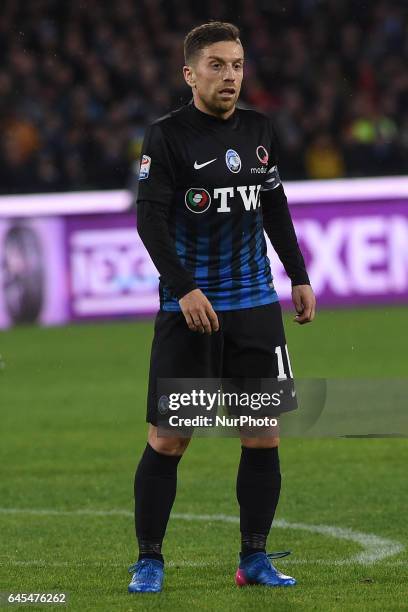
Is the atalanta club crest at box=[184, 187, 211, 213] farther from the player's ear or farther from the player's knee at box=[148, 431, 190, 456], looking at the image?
the player's knee at box=[148, 431, 190, 456]

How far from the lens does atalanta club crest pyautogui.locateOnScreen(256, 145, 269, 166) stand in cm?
498

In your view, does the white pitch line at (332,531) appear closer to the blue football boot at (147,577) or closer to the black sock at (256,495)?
the black sock at (256,495)

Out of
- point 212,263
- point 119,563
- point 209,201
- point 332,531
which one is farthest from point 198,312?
point 332,531

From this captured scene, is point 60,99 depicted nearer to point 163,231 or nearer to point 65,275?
point 65,275

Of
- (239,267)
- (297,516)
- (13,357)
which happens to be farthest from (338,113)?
(239,267)

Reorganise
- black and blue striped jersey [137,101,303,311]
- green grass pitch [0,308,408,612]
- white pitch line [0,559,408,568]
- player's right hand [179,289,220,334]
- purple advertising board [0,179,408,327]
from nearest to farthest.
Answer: player's right hand [179,289,220,334]
black and blue striped jersey [137,101,303,311]
green grass pitch [0,308,408,612]
white pitch line [0,559,408,568]
purple advertising board [0,179,408,327]

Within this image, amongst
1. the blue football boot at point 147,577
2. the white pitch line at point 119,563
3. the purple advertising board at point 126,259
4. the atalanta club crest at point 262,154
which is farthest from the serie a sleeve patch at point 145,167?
the purple advertising board at point 126,259

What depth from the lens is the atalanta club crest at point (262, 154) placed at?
16.3 feet

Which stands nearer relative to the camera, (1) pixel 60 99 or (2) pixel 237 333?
(2) pixel 237 333

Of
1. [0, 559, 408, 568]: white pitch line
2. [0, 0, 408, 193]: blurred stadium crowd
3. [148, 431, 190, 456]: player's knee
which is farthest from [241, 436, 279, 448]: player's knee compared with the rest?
[0, 0, 408, 193]: blurred stadium crowd

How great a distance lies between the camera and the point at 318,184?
15.2 metres

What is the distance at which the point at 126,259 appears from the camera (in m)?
14.5

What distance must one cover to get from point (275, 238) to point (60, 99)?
1308cm

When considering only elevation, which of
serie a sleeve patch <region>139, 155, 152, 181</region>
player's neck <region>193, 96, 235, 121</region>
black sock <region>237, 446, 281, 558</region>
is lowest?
black sock <region>237, 446, 281, 558</region>
